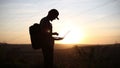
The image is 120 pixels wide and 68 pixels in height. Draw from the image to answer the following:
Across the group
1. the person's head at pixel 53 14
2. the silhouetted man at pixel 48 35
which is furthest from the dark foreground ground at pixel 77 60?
the person's head at pixel 53 14

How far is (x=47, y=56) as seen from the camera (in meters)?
8.07

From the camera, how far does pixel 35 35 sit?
7.70 meters

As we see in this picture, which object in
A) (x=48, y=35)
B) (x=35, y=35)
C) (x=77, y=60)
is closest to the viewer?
(x=35, y=35)

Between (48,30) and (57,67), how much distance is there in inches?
193

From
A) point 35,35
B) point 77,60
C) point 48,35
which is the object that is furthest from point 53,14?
point 77,60

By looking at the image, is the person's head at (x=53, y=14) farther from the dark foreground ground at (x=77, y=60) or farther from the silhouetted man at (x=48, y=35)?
the dark foreground ground at (x=77, y=60)

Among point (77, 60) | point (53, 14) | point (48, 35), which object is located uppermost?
point (53, 14)

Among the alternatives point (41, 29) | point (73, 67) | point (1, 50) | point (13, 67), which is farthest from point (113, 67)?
point (1, 50)

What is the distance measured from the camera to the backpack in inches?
297

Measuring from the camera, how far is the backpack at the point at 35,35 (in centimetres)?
755

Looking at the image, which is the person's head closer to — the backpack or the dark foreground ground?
the backpack

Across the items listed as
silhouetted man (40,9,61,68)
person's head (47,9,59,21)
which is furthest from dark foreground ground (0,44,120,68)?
person's head (47,9,59,21)

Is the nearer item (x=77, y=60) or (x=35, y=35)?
(x=35, y=35)

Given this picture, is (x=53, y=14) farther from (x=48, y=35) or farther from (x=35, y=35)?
(x=35, y=35)
